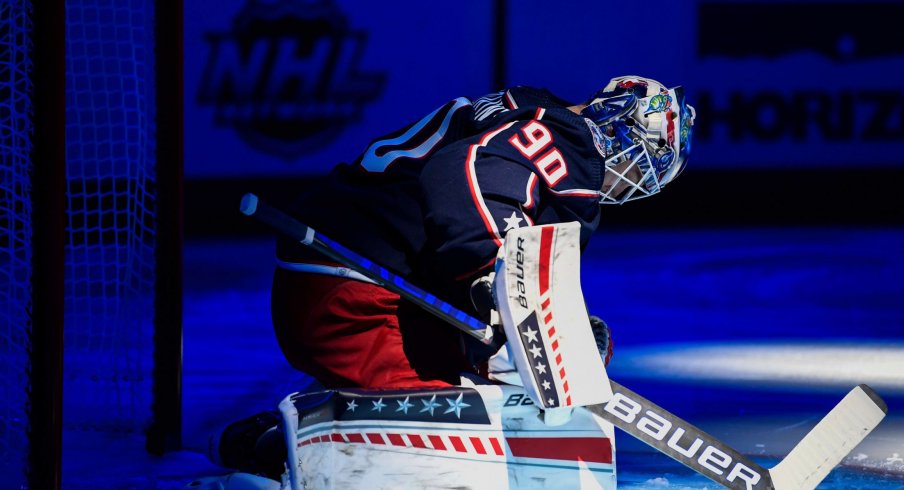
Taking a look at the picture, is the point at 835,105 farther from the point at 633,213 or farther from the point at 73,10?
the point at 73,10

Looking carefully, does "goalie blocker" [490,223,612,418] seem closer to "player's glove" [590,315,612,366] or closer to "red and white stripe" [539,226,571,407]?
"red and white stripe" [539,226,571,407]

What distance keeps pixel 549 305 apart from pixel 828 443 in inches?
29.7

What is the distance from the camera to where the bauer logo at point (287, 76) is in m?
7.41

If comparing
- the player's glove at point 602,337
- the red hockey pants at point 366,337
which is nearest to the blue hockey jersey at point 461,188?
the red hockey pants at point 366,337

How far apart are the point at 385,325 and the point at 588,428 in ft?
1.46

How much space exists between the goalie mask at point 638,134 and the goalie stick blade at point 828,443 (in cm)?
56

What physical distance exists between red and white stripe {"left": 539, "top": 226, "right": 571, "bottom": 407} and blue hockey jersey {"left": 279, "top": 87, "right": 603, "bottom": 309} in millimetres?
84

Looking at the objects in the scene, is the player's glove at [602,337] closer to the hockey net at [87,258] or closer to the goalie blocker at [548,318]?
the goalie blocker at [548,318]

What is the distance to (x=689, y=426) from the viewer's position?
2.58 meters

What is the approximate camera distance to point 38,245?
8.64ft

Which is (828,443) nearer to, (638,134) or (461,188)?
(638,134)

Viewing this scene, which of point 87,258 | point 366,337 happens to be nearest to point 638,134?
point 366,337

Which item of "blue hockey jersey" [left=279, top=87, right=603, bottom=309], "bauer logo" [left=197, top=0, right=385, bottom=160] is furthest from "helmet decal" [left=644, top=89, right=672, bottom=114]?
"bauer logo" [left=197, top=0, right=385, bottom=160]

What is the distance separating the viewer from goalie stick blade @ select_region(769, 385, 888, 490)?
264cm
